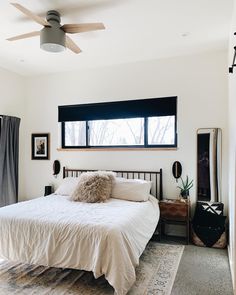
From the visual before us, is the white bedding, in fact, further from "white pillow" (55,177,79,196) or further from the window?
the window

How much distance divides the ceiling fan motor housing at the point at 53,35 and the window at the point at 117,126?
1892 millimetres

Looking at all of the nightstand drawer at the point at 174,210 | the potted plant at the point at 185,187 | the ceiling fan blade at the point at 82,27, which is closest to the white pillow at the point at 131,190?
the nightstand drawer at the point at 174,210

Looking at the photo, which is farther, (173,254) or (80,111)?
(80,111)

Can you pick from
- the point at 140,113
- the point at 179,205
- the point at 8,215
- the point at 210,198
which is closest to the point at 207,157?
the point at 210,198

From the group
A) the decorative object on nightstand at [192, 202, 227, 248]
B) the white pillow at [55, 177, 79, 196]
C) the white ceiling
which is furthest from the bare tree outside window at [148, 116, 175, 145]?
the white pillow at [55, 177, 79, 196]

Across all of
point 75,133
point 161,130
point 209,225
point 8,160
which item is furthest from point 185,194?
point 8,160

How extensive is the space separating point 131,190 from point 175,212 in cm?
74

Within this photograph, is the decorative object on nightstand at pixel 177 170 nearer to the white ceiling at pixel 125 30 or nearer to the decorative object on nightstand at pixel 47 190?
the white ceiling at pixel 125 30

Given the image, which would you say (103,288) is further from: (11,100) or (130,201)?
(11,100)

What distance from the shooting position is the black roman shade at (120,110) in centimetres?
416

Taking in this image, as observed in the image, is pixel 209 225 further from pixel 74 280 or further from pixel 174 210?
pixel 74 280

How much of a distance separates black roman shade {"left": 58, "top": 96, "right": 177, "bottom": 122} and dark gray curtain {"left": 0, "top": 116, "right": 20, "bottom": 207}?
915 mm

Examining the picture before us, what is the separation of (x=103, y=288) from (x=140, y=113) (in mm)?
2748

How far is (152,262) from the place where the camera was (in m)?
3.10
